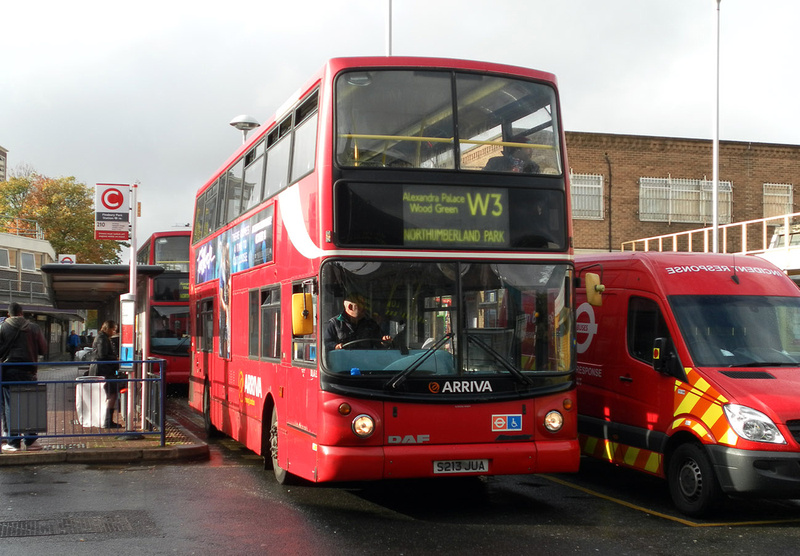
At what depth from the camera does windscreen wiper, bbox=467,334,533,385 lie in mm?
8734

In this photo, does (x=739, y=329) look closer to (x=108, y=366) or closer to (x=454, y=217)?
(x=454, y=217)

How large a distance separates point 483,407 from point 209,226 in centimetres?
866

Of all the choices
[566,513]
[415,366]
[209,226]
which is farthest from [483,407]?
[209,226]

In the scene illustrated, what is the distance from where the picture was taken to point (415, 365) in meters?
8.57

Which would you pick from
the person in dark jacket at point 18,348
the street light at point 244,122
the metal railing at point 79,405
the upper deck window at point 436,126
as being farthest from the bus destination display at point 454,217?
the street light at point 244,122

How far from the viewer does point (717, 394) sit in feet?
28.3

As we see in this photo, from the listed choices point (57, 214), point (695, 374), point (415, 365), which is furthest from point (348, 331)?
point (57, 214)

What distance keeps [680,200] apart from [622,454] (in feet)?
99.4

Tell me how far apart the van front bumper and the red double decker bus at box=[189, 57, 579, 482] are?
4.93ft

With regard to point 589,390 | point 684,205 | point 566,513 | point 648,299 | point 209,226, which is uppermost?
point 684,205

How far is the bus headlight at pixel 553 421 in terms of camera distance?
8891mm

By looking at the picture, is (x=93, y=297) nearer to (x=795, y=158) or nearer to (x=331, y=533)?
(x=331, y=533)

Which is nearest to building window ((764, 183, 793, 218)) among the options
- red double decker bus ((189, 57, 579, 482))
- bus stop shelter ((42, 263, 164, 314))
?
bus stop shelter ((42, 263, 164, 314))

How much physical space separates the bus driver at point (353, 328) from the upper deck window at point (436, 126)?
1334 mm
